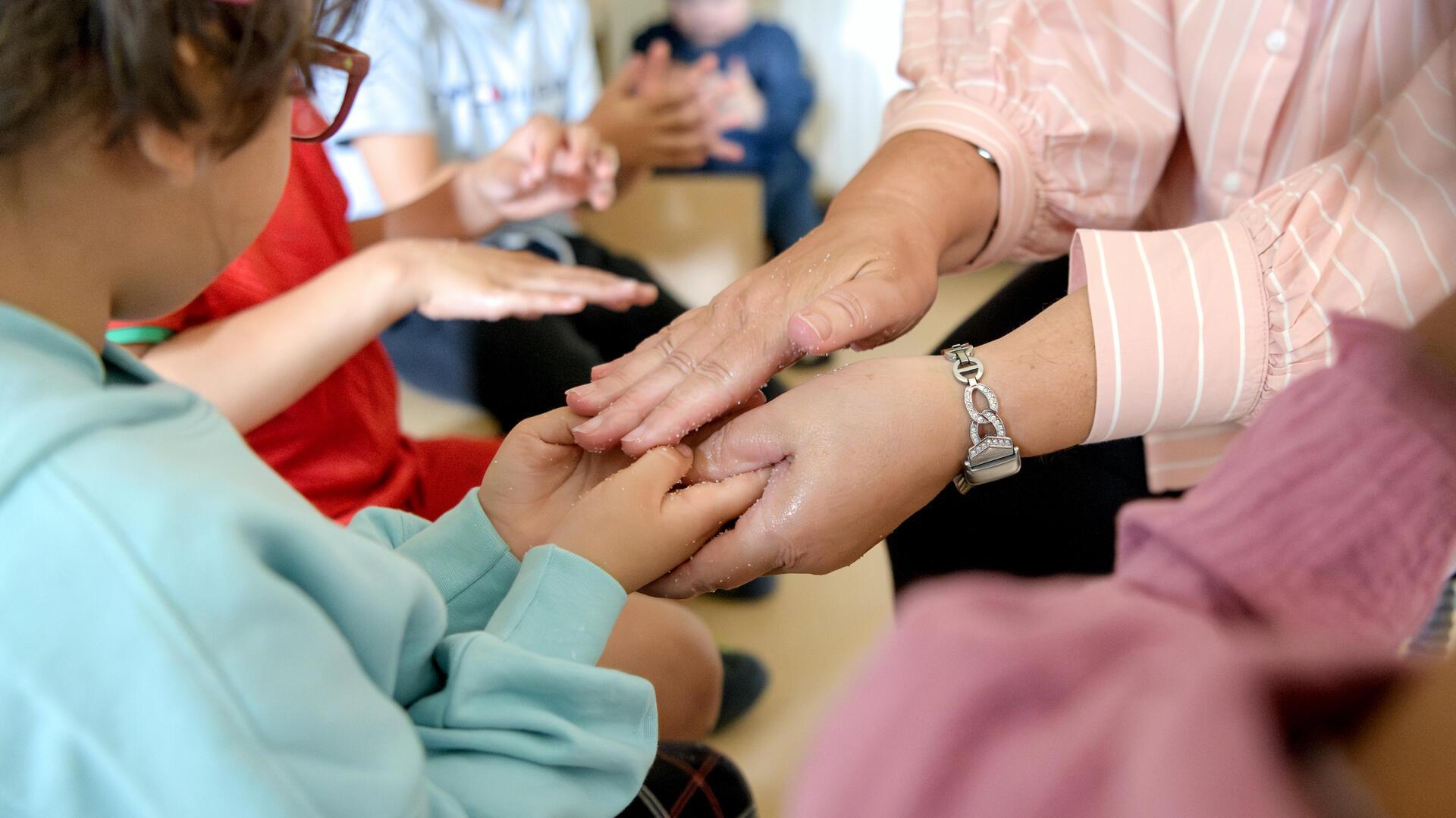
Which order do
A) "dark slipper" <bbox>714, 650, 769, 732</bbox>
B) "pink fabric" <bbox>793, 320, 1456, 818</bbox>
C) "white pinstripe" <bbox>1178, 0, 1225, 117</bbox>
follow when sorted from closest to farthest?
"pink fabric" <bbox>793, 320, 1456, 818</bbox>
"white pinstripe" <bbox>1178, 0, 1225, 117</bbox>
"dark slipper" <bbox>714, 650, 769, 732</bbox>

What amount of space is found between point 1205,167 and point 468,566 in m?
0.58

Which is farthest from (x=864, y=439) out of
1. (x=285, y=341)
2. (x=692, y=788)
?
(x=285, y=341)

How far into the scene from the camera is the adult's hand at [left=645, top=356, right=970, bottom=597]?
1.77 feet

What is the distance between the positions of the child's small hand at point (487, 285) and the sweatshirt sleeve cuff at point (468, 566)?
0.30 m

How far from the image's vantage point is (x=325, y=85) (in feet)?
1.64

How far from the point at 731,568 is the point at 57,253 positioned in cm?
35

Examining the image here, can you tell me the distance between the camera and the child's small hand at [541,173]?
0.95 meters

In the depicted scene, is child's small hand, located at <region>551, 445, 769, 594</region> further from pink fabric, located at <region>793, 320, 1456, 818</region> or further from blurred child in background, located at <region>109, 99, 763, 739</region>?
pink fabric, located at <region>793, 320, 1456, 818</region>

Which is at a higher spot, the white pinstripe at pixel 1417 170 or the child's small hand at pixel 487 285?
the white pinstripe at pixel 1417 170

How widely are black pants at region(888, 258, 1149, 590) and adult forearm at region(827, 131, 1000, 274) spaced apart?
2.2 inches

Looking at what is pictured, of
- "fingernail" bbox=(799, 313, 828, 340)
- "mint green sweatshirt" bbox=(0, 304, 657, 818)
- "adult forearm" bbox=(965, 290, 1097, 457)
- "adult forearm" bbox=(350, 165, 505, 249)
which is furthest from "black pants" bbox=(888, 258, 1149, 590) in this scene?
"adult forearm" bbox=(350, 165, 505, 249)

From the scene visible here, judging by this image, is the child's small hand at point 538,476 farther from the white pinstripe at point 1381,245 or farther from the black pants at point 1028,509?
the white pinstripe at point 1381,245

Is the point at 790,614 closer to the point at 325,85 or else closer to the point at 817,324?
the point at 817,324

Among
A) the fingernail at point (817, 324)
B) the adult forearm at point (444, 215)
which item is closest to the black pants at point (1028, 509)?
the fingernail at point (817, 324)
